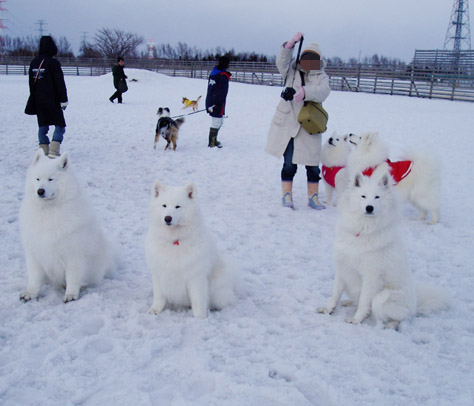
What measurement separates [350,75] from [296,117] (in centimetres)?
2217

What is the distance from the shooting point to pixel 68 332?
2680mm

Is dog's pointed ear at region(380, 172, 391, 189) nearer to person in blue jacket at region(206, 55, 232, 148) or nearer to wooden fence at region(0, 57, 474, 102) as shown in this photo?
person in blue jacket at region(206, 55, 232, 148)

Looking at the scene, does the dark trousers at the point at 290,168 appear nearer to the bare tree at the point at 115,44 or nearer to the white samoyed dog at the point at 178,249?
the white samoyed dog at the point at 178,249

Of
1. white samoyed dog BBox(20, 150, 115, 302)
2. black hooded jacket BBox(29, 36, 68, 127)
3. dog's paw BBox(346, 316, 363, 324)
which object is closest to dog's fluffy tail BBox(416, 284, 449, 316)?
dog's paw BBox(346, 316, 363, 324)

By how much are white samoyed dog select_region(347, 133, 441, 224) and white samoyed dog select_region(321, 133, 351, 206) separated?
1.20 ft

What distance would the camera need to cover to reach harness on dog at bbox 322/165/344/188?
221 inches

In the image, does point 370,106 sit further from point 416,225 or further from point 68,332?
point 68,332

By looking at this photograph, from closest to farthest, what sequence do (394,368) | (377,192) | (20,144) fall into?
(394,368)
(377,192)
(20,144)

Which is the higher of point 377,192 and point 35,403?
point 377,192

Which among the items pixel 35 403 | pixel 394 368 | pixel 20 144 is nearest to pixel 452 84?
pixel 20 144

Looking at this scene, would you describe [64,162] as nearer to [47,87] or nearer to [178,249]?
[178,249]

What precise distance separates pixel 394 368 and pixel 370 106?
15.9m

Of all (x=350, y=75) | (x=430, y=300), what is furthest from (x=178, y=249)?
(x=350, y=75)

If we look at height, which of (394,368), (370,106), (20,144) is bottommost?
(394,368)
